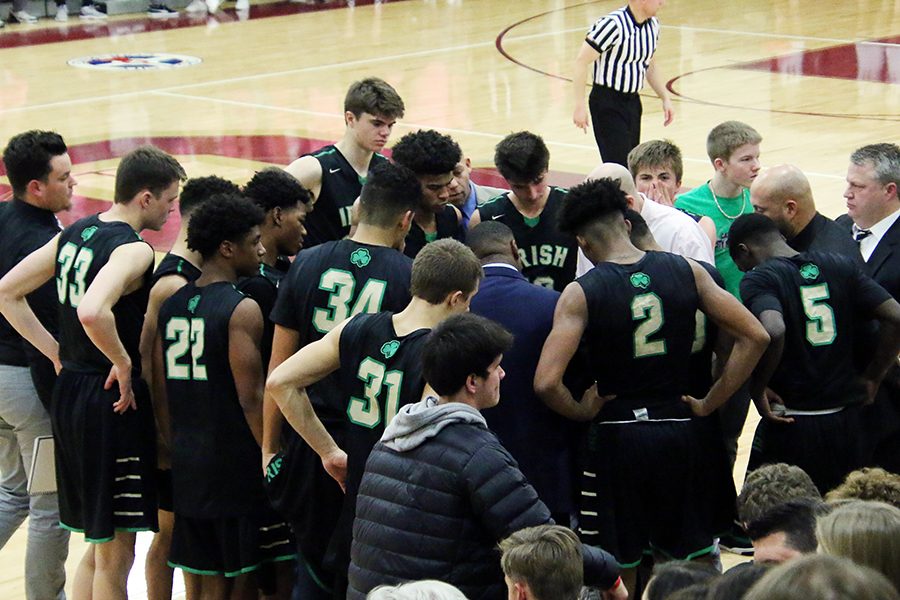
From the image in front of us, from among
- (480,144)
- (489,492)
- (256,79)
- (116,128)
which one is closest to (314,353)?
(489,492)

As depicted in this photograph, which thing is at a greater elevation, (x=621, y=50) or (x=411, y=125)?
(x=621, y=50)

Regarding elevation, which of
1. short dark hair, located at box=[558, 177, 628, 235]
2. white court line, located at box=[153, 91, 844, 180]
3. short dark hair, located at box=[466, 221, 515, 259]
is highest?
short dark hair, located at box=[558, 177, 628, 235]

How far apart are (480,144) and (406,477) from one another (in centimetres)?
1057

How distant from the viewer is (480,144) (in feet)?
47.2

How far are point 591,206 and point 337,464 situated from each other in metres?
1.28

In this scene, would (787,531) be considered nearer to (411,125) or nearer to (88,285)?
(88,285)

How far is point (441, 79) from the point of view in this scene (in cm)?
1819

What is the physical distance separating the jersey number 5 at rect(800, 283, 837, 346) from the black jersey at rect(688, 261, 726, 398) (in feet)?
1.03

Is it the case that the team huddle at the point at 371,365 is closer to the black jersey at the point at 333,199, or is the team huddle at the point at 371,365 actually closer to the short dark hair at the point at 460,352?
the short dark hair at the point at 460,352

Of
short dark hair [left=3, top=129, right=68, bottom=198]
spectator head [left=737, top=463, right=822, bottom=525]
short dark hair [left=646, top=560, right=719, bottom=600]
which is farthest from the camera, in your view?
short dark hair [left=3, top=129, right=68, bottom=198]

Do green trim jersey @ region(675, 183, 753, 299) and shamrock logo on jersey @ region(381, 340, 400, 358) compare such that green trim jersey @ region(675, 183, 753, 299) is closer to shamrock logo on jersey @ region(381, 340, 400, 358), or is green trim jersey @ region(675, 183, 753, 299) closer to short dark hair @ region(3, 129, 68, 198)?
shamrock logo on jersey @ region(381, 340, 400, 358)

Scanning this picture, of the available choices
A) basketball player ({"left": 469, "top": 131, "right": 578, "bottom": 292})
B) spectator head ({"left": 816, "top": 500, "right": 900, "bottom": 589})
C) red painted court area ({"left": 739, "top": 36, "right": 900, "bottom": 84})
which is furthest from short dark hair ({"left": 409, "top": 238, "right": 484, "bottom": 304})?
red painted court area ({"left": 739, "top": 36, "right": 900, "bottom": 84})

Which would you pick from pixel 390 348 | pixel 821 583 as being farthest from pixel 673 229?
pixel 821 583

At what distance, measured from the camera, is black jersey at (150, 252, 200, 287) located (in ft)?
17.2
